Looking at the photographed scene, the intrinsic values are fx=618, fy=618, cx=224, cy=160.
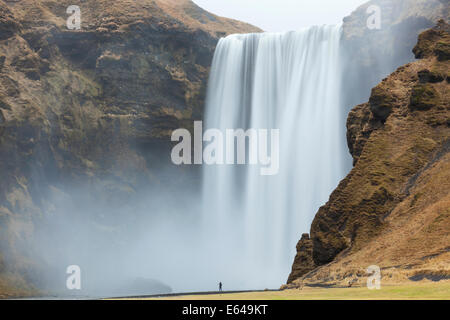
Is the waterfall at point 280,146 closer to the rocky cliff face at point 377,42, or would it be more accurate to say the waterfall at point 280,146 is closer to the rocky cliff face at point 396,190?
the rocky cliff face at point 377,42

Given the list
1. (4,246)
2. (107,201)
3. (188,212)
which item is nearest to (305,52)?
(188,212)

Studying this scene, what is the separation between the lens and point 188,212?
6738 centimetres

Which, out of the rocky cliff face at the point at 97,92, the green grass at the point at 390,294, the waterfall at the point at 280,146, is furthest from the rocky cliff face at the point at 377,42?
the green grass at the point at 390,294

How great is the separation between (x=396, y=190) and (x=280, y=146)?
106 feet

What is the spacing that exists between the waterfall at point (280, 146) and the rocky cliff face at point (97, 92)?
433 cm

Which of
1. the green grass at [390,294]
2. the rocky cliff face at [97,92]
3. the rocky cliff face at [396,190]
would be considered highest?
the rocky cliff face at [97,92]

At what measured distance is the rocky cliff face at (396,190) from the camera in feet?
80.2

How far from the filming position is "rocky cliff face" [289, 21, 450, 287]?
24.4 metres

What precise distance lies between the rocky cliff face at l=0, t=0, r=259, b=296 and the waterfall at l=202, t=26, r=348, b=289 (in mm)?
4332

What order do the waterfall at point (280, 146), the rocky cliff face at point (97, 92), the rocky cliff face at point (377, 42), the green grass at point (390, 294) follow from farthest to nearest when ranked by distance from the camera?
the rocky cliff face at point (377, 42) < the rocky cliff face at point (97, 92) < the waterfall at point (280, 146) < the green grass at point (390, 294)

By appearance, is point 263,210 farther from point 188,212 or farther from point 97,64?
point 97,64

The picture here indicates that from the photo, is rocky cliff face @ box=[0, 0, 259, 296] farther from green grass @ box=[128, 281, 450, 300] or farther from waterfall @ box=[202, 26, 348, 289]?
green grass @ box=[128, 281, 450, 300]
